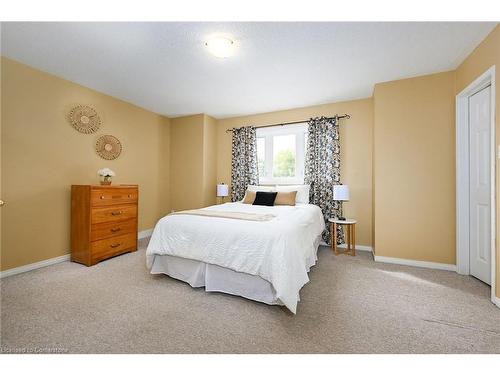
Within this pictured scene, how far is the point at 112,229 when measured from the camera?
3098 millimetres

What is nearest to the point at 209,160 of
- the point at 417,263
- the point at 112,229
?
the point at 112,229

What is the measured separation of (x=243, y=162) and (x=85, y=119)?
2.62 metres

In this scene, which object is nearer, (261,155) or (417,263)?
(417,263)

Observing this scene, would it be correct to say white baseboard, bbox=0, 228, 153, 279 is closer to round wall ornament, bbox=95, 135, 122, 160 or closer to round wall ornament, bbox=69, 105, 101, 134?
round wall ornament, bbox=95, 135, 122, 160

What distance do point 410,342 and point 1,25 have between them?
163 inches

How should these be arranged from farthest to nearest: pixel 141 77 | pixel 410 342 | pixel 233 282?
pixel 141 77 < pixel 233 282 < pixel 410 342

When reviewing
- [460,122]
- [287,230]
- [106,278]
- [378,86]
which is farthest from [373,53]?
[106,278]

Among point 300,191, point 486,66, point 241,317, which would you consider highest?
point 486,66

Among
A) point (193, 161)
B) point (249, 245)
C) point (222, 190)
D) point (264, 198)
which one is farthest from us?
point (193, 161)

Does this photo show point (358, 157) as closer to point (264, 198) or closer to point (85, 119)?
point (264, 198)

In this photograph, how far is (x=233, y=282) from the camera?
2.05 metres

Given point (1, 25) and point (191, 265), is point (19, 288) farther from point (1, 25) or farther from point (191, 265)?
point (1, 25)

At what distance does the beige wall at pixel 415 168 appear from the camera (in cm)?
273
